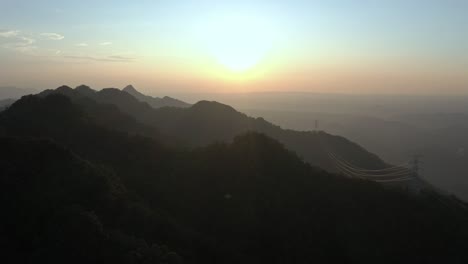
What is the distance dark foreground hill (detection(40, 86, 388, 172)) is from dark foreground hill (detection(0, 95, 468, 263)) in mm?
25973

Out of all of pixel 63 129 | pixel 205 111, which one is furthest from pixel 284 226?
pixel 205 111

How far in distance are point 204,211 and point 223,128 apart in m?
38.9

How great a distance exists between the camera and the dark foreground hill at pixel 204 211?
17.3 meters

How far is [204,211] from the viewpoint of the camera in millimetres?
25516

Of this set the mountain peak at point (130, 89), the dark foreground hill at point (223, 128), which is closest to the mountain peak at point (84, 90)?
the dark foreground hill at point (223, 128)

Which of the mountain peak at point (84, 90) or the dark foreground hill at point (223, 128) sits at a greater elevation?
the mountain peak at point (84, 90)

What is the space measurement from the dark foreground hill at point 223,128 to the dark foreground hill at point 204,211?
26.0m

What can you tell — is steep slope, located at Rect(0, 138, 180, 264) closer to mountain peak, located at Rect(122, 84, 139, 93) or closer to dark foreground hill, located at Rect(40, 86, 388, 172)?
dark foreground hill, located at Rect(40, 86, 388, 172)

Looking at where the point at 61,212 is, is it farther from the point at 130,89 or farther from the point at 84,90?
the point at 130,89

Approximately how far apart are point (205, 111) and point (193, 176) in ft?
128

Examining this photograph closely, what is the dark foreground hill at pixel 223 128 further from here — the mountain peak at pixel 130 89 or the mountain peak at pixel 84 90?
the mountain peak at pixel 130 89

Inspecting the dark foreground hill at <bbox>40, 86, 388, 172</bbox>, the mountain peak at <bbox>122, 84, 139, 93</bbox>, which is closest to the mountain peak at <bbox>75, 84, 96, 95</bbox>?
the dark foreground hill at <bbox>40, 86, 388, 172</bbox>

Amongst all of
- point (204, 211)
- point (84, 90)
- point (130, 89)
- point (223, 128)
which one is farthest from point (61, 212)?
point (130, 89)

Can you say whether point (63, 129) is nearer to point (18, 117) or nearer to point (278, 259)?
point (18, 117)
